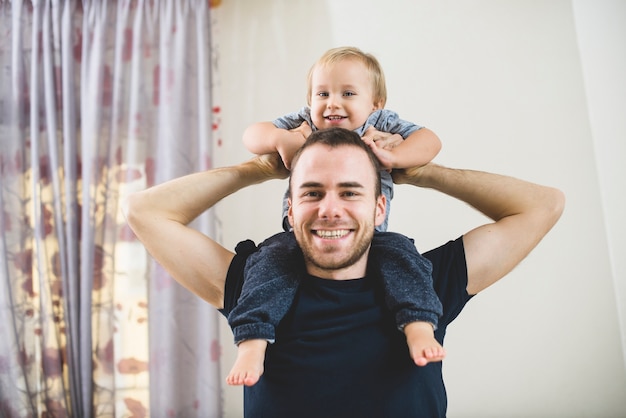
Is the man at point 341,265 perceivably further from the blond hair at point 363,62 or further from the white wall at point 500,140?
the white wall at point 500,140

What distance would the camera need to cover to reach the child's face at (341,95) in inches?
56.9

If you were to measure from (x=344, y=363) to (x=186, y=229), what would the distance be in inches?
20.6

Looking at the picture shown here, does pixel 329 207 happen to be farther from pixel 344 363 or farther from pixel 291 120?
pixel 291 120

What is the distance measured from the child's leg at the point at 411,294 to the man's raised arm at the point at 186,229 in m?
0.39

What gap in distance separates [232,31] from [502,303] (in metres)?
2.09

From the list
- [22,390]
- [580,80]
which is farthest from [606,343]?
[22,390]

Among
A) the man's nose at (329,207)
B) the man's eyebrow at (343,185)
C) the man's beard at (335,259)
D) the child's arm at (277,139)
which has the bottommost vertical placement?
the man's beard at (335,259)

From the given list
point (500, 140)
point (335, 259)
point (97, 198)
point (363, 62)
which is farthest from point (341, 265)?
point (97, 198)

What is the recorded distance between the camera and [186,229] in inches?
51.4

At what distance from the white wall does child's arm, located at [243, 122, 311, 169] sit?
1.39 metres

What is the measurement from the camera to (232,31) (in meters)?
2.90

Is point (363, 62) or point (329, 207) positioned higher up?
point (363, 62)

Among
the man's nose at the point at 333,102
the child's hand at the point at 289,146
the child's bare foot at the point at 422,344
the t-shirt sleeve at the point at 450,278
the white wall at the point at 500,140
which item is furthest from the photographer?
the white wall at the point at 500,140

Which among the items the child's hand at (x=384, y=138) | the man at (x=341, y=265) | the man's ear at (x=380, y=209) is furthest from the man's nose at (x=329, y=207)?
the child's hand at (x=384, y=138)
